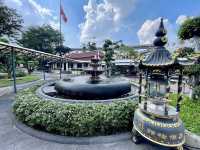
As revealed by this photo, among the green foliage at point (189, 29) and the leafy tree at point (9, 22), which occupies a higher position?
the leafy tree at point (9, 22)

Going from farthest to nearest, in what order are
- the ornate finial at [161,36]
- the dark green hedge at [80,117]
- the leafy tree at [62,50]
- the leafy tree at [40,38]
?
1. the leafy tree at [62,50]
2. the leafy tree at [40,38]
3. the dark green hedge at [80,117]
4. the ornate finial at [161,36]

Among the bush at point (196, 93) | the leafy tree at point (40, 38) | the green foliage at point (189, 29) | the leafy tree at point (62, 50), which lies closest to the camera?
the bush at point (196, 93)

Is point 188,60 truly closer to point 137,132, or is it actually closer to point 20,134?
point 137,132

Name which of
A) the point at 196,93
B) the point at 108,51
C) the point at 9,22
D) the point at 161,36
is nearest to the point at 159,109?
the point at 161,36

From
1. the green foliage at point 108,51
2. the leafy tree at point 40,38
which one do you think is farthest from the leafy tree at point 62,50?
the green foliage at point 108,51

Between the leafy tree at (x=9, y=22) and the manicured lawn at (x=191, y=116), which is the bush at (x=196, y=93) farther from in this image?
the leafy tree at (x=9, y=22)

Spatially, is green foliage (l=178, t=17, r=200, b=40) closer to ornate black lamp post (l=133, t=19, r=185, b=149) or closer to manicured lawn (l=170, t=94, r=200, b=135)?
manicured lawn (l=170, t=94, r=200, b=135)

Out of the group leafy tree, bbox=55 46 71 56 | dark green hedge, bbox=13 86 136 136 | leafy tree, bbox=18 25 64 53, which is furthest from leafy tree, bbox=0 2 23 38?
dark green hedge, bbox=13 86 136 136

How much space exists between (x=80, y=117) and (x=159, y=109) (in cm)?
239

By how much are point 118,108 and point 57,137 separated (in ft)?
6.89

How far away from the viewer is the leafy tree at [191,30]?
313 inches

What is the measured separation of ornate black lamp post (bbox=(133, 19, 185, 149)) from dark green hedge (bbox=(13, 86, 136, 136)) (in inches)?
22.8

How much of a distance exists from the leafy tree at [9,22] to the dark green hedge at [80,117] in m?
23.8

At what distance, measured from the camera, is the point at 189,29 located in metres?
8.19
